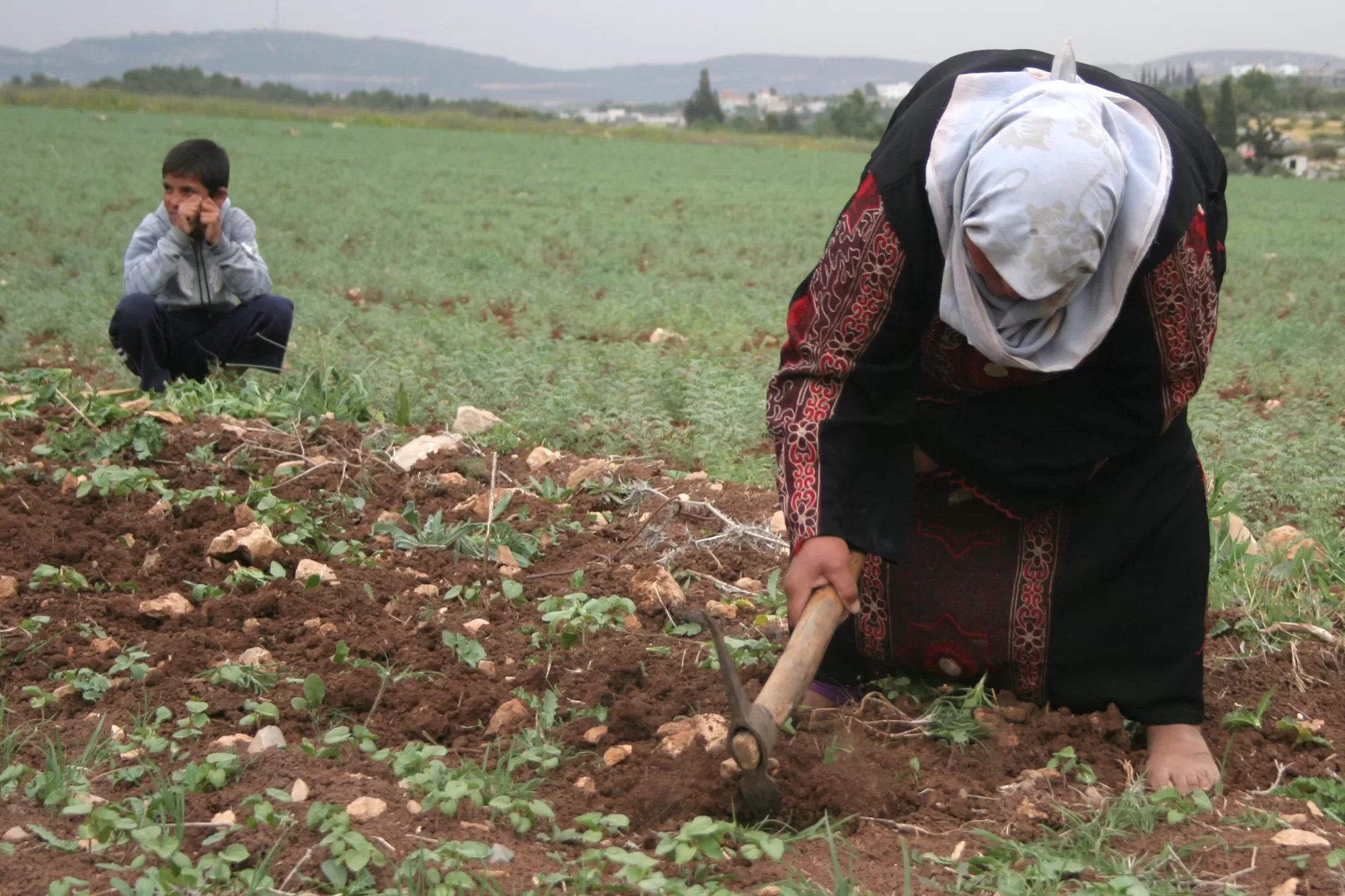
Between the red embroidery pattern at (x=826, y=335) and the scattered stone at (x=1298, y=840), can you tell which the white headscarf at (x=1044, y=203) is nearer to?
the red embroidery pattern at (x=826, y=335)

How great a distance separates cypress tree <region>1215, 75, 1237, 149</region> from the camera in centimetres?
3900

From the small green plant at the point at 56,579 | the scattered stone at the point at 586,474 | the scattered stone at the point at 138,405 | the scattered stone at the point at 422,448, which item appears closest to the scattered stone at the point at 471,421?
the scattered stone at the point at 422,448

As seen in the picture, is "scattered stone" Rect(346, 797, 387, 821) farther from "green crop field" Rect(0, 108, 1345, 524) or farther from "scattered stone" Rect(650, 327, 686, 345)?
"scattered stone" Rect(650, 327, 686, 345)

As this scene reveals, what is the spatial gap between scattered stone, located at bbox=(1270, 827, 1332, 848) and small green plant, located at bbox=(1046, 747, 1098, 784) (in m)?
0.34

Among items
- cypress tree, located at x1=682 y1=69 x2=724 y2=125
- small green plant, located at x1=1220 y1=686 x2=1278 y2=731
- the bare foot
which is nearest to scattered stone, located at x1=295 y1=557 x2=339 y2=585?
the bare foot

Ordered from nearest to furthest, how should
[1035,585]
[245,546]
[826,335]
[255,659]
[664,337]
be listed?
[826,335], [1035,585], [255,659], [245,546], [664,337]

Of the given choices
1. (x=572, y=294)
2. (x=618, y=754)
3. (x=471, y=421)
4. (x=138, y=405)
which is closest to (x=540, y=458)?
(x=471, y=421)

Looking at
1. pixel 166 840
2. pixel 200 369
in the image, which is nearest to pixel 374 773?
pixel 166 840

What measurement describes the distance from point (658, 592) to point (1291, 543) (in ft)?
5.80

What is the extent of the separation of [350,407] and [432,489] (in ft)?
2.55

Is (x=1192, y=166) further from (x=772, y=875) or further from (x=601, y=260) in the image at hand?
(x=601, y=260)

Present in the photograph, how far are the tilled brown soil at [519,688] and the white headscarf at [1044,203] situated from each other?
2.41 ft

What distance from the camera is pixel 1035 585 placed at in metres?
2.40

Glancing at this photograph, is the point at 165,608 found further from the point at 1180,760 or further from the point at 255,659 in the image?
the point at 1180,760
